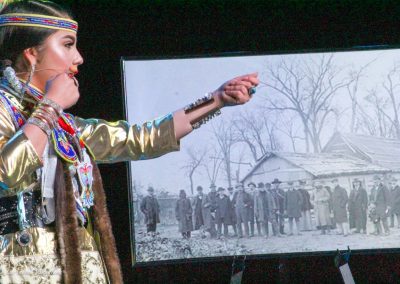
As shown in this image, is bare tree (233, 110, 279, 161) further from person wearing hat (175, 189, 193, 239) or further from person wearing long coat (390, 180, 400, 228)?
person wearing long coat (390, 180, 400, 228)

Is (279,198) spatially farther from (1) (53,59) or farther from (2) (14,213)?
(2) (14,213)

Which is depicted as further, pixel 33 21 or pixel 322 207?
pixel 322 207

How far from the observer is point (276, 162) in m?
4.28

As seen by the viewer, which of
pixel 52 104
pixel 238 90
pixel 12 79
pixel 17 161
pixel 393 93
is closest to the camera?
pixel 17 161

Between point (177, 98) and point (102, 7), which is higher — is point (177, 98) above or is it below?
below

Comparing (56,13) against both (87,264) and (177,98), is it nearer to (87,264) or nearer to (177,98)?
(87,264)

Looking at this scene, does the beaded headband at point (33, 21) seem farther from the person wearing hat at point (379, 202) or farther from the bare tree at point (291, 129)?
the person wearing hat at point (379, 202)

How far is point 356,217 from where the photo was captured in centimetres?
430

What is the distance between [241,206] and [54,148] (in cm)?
288

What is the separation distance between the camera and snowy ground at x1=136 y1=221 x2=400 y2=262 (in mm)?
4211

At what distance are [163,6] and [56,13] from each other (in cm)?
282

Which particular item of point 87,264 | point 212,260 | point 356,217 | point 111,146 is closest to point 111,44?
point 212,260

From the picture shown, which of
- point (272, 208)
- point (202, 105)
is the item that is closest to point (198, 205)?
point (272, 208)

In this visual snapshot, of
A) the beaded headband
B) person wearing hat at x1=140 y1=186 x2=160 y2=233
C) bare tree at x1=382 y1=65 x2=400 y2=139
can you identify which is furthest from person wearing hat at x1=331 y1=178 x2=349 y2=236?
the beaded headband
